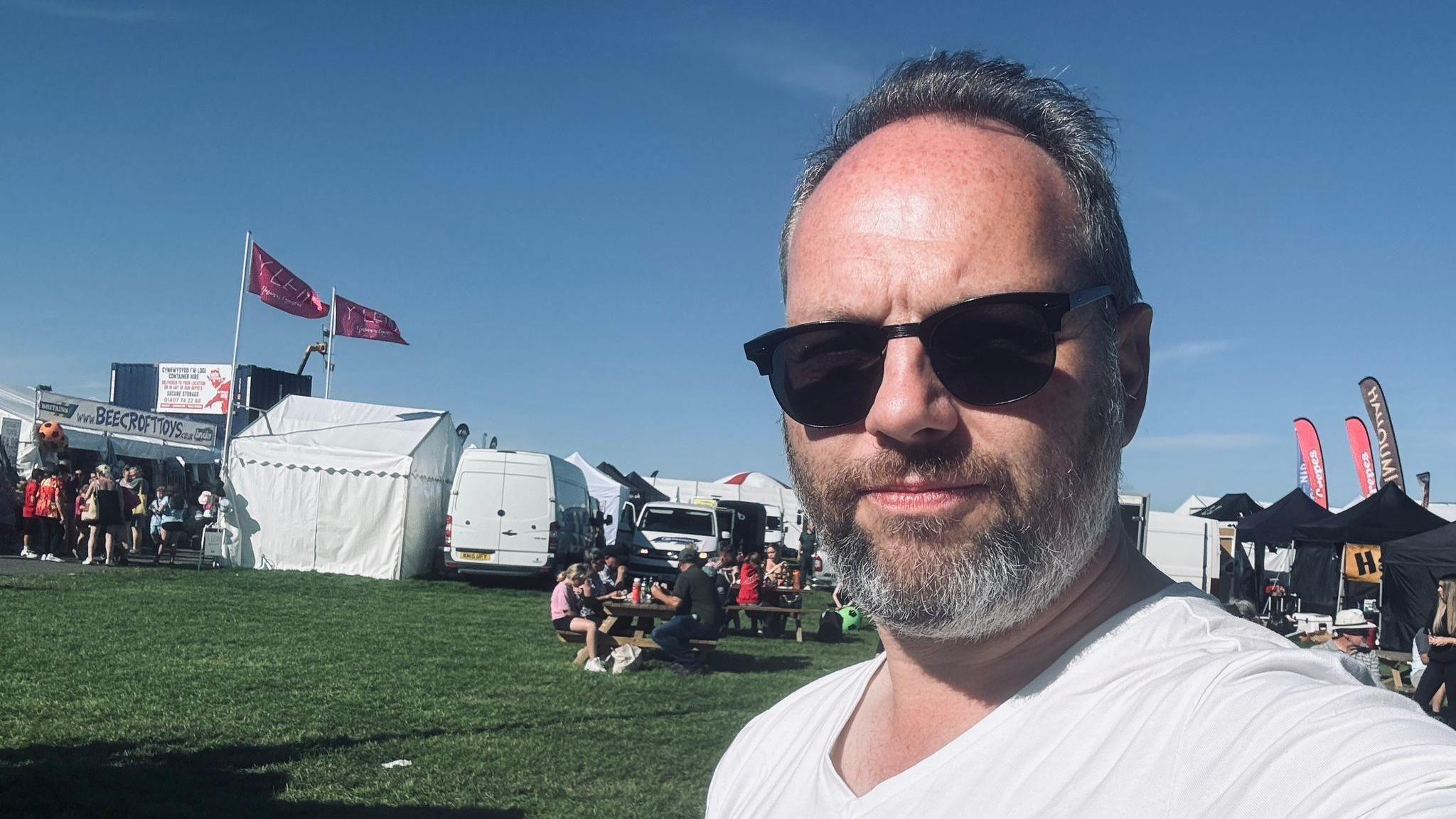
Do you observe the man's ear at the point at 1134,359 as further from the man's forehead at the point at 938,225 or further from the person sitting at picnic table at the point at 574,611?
the person sitting at picnic table at the point at 574,611

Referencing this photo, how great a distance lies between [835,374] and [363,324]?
31.2 meters

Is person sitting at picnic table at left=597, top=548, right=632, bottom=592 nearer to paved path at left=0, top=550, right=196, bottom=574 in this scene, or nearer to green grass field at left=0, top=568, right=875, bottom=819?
green grass field at left=0, top=568, right=875, bottom=819

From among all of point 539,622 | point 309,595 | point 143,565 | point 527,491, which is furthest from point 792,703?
point 143,565

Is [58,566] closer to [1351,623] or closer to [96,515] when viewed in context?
[96,515]

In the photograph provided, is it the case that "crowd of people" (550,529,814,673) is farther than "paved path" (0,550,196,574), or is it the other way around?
"paved path" (0,550,196,574)

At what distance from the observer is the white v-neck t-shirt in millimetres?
770

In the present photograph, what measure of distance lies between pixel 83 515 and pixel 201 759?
619 inches

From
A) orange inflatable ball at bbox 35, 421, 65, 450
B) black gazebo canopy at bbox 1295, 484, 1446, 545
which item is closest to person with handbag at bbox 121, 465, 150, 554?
orange inflatable ball at bbox 35, 421, 65, 450

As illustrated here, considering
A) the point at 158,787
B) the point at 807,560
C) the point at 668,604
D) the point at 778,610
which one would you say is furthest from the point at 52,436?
the point at 158,787

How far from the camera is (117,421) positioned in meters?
23.8

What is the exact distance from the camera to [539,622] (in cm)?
1570

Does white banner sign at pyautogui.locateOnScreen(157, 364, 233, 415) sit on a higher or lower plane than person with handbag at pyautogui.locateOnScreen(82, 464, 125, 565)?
higher

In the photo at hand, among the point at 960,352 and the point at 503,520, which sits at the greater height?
the point at 960,352

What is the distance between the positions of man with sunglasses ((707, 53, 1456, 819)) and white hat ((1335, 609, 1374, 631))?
13.7 meters
